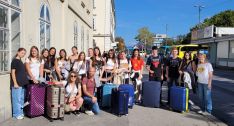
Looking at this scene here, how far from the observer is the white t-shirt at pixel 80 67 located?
10.0 metres

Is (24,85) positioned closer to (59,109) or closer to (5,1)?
(59,109)

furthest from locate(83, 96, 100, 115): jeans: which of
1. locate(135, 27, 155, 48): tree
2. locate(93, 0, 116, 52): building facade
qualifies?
locate(135, 27, 155, 48): tree

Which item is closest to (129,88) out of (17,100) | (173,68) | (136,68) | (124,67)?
(124,67)

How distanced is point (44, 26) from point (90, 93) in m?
3.45

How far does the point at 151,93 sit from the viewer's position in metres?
10.1

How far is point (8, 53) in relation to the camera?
321 inches

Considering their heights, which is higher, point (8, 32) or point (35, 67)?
point (8, 32)

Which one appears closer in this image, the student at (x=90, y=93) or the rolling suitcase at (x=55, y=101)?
the rolling suitcase at (x=55, y=101)

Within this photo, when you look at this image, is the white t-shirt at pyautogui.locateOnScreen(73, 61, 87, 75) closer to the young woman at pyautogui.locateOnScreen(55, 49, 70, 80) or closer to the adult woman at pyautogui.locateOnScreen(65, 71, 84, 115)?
the young woman at pyautogui.locateOnScreen(55, 49, 70, 80)

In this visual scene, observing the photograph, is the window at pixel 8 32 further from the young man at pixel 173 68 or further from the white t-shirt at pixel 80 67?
the young man at pixel 173 68

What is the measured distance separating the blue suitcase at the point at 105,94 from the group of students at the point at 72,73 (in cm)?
18

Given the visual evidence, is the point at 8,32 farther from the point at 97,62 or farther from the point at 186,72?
the point at 186,72

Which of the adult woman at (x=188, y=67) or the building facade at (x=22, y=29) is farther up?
the building facade at (x=22, y=29)

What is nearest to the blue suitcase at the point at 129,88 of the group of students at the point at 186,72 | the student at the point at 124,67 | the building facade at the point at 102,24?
the student at the point at 124,67
